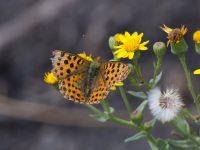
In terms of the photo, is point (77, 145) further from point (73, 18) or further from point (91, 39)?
point (73, 18)

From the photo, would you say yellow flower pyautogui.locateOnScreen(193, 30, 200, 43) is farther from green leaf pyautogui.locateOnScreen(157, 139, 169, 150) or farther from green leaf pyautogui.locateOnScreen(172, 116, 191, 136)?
green leaf pyautogui.locateOnScreen(157, 139, 169, 150)

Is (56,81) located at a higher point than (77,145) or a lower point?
higher

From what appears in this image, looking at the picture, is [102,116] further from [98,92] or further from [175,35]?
[175,35]

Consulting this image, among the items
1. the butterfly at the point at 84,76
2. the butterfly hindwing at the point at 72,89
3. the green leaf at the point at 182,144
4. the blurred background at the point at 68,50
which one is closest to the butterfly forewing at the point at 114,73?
the butterfly at the point at 84,76

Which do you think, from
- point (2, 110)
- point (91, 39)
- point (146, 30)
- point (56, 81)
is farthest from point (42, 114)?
point (56, 81)

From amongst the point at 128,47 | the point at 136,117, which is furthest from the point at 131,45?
the point at 136,117

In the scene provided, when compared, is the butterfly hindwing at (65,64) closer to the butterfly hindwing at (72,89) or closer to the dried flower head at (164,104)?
the butterfly hindwing at (72,89)
